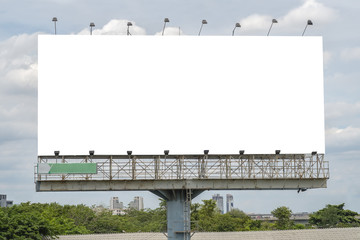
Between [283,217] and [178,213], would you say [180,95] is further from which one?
[283,217]

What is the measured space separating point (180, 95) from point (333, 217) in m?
62.1

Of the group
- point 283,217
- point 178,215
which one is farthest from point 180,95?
point 283,217

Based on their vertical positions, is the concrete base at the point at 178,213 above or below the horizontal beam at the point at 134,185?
below

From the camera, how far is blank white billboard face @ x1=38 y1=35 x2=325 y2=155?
38.2 m

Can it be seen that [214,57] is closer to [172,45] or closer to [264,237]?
[172,45]

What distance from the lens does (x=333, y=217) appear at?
9425 centimetres

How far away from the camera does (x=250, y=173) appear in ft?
127

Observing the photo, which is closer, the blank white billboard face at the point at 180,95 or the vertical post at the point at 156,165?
the vertical post at the point at 156,165

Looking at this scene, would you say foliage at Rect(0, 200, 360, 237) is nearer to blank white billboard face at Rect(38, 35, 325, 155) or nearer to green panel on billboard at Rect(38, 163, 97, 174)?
green panel on billboard at Rect(38, 163, 97, 174)

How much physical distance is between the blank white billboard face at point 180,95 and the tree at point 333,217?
186ft

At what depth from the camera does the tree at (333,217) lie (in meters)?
93.8

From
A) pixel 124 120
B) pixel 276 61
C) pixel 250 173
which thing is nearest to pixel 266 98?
pixel 276 61

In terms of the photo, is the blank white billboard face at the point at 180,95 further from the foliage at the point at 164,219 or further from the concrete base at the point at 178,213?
the foliage at the point at 164,219

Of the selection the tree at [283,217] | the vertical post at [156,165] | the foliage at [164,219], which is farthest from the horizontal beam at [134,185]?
the tree at [283,217]
